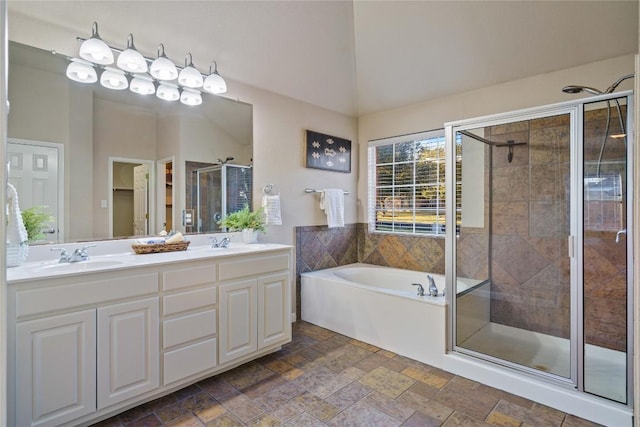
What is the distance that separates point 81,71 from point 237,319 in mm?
1959

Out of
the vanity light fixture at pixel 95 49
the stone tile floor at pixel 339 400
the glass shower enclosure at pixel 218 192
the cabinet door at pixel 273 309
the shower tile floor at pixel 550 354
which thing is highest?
the vanity light fixture at pixel 95 49

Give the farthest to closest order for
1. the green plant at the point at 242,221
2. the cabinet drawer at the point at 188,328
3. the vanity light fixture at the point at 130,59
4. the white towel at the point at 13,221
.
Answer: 1. the green plant at the point at 242,221
2. the vanity light fixture at the point at 130,59
3. the cabinet drawer at the point at 188,328
4. the white towel at the point at 13,221

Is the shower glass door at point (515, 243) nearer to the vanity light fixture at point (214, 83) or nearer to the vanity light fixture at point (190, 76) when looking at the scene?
the vanity light fixture at point (214, 83)

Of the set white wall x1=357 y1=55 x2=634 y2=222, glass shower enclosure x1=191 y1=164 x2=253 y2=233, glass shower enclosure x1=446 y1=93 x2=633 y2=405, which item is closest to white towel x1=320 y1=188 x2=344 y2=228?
white wall x1=357 y1=55 x2=634 y2=222

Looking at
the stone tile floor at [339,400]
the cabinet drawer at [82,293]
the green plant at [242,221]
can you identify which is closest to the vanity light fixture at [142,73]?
the green plant at [242,221]

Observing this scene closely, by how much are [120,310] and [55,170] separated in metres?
1.00

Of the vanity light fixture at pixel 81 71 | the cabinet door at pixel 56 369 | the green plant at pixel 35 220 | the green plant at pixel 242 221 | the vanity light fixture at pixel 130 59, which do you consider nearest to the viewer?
the cabinet door at pixel 56 369

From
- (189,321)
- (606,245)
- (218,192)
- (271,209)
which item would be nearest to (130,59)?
(218,192)

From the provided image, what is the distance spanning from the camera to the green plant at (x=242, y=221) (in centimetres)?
290

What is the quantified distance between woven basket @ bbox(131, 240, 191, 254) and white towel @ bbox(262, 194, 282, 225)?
78 cm

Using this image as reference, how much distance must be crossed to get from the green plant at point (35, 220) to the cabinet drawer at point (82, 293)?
52cm

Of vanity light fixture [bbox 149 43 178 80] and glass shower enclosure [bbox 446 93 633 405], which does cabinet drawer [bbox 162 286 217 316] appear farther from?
glass shower enclosure [bbox 446 93 633 405]

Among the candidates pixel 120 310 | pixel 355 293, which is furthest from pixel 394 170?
pixel 120 310

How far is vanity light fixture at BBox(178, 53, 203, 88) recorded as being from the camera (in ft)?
8.33
